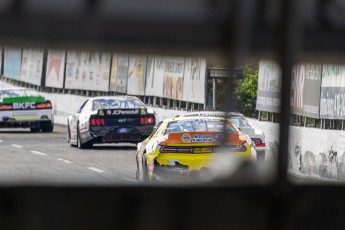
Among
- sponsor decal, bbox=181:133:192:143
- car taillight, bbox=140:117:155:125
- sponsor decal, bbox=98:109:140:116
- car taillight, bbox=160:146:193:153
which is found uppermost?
sponsor decal, bbox=98:109:140:116

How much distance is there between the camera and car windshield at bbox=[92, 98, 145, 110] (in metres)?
29.8

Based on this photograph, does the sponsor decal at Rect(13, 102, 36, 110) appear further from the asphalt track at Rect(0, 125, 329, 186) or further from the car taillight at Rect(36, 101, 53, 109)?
the asphalt track at Rect(0, 125, 329, 186)

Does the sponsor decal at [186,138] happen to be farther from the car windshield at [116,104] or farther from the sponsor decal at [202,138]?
the car windshield at [116,104]

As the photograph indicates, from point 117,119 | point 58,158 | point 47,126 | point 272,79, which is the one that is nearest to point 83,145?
point 117,119

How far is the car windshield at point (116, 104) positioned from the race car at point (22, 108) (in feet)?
12.9

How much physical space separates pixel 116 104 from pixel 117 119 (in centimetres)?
39

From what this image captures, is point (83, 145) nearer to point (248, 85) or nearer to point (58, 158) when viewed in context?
point (58, 158)

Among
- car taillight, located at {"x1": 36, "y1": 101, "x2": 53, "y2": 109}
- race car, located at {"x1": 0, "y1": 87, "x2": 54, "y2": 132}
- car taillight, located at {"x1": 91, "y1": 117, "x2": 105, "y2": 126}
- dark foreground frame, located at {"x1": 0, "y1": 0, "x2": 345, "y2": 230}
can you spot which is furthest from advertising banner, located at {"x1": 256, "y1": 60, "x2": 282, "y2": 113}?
car taillight, located at {"x1": 36, "y1": 101, "x2": 53, "y2": 109}

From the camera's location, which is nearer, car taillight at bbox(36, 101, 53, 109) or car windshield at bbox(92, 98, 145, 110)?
car windshield at bbox(92, 98, 145, 110)

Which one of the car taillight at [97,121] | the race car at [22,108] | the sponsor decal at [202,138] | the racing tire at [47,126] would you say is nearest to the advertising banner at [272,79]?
the sponsor decal at [202,138]

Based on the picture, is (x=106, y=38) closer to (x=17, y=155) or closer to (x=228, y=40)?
(x=228, y=40)

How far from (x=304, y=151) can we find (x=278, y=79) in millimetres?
21350

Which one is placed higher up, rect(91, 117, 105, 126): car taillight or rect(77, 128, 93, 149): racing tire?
rect(91, 117, 105, 126): car taillight

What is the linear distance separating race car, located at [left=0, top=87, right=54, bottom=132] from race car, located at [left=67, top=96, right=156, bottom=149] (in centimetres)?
391
